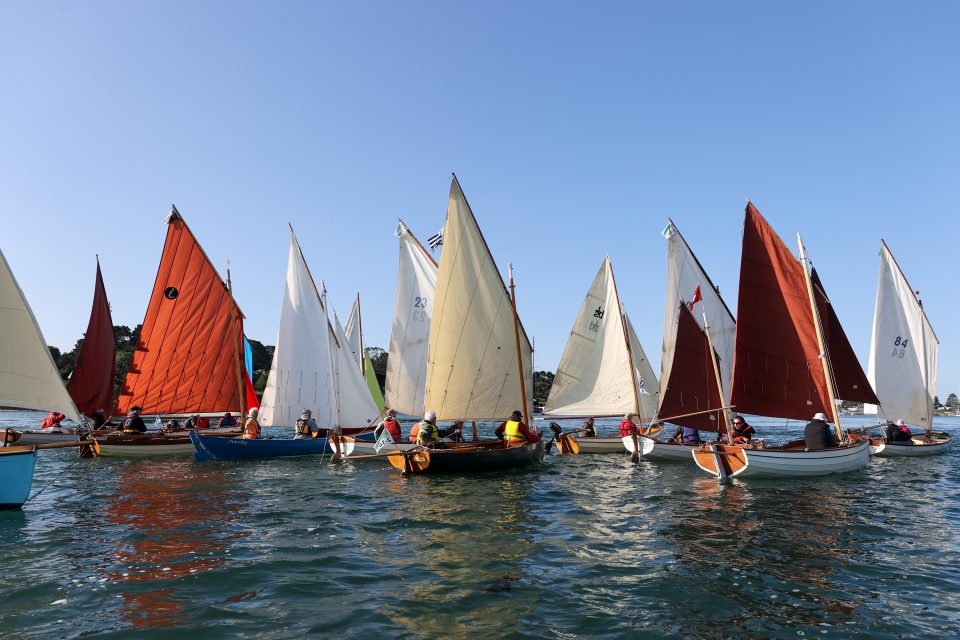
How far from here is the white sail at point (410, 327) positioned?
35062 mm

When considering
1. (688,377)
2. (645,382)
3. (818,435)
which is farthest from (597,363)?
(818,435)

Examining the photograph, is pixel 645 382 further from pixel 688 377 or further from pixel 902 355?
pixel 902 355

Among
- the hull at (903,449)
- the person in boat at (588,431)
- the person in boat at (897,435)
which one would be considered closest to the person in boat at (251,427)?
the person in boat at (588,431)

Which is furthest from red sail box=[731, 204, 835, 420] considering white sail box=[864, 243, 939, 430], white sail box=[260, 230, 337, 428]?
white sail box=[260, 230, 337, 428]

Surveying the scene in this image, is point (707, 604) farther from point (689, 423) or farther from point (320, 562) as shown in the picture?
point (689, 423)

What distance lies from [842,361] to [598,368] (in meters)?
12.0

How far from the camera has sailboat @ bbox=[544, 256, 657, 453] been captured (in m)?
34.6

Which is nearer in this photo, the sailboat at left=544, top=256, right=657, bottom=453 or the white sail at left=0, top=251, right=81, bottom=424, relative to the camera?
the white sail at left=0, top=251, right=81, bottom=424

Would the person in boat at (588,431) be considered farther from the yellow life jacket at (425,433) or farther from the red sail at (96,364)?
the red sail at (96,364)

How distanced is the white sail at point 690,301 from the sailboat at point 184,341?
22708mm

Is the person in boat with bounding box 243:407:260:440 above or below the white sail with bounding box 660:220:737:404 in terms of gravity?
below

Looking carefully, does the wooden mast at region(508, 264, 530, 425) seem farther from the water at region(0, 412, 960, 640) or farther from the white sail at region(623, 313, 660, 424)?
the white sail at region(623, 313, 660, 424)

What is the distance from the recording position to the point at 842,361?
28.8m

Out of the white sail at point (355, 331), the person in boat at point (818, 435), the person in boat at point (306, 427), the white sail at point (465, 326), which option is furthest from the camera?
the white sail at point (355, 331)
